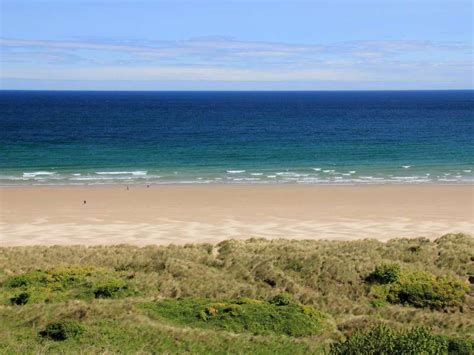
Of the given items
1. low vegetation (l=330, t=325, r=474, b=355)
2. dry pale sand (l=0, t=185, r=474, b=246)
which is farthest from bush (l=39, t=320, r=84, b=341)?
dry pale sand (l=0, t=185, r=474, b=246)

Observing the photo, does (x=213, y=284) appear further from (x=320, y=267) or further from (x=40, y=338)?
(x=40, y=338)

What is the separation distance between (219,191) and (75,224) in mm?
13478

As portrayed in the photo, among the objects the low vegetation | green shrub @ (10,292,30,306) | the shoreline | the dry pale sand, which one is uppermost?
the low vegetation

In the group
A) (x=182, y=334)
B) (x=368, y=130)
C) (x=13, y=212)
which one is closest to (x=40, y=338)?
(x=182, y=334)

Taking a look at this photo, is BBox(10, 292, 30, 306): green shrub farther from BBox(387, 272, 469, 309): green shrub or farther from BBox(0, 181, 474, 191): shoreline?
BBox(0, 181, 474, 191): shoreline

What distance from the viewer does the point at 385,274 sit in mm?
18000

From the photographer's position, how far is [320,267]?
18.8 m

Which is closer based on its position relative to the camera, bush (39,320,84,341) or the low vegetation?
the low vegetation

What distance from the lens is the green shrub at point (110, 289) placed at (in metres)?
17.0

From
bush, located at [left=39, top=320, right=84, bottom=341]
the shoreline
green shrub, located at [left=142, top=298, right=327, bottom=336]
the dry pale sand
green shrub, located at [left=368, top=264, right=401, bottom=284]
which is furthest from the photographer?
the shoreline

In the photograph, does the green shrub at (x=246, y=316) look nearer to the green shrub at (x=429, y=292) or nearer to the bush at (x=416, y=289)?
the bush at (x=416, y=289)

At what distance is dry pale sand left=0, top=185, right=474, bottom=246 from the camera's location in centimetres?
3036

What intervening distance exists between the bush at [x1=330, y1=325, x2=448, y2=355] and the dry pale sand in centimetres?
1740

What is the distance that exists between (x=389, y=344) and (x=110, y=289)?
839cm
